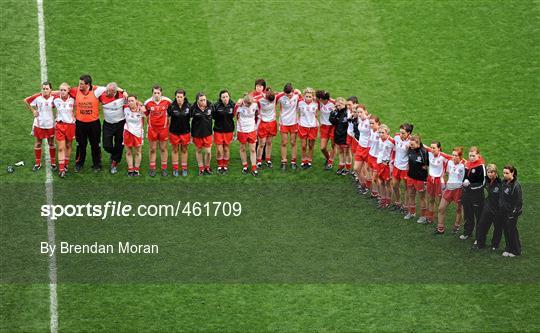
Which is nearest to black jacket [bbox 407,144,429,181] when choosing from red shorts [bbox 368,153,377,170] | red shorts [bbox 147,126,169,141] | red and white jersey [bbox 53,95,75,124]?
red shorts [bbox 368,153,377,170]

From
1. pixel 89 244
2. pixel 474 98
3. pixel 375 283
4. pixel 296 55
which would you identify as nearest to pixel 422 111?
pixel 474 98

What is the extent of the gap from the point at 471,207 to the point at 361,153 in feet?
7.56

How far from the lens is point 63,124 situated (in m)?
21.5

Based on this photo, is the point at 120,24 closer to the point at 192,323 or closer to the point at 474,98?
the point at 474,98

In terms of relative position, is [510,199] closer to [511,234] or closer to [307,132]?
[511,234]

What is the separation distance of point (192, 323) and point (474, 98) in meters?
9.10

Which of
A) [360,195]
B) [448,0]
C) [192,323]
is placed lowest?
[192,323]

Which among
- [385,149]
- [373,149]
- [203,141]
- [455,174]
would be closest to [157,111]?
[203,141]

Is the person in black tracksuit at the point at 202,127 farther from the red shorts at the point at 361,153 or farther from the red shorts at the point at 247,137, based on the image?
the red shorts at the point at 361,153

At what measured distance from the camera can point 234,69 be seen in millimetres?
24922

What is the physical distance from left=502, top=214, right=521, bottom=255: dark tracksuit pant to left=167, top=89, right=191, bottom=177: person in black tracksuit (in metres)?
5.91

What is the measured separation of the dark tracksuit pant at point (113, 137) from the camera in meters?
21.7

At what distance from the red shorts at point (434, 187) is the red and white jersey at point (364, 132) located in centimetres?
143

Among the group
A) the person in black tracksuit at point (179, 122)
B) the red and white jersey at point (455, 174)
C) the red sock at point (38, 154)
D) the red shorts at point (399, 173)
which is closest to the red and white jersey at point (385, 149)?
the red shorts at point (399, 173)
